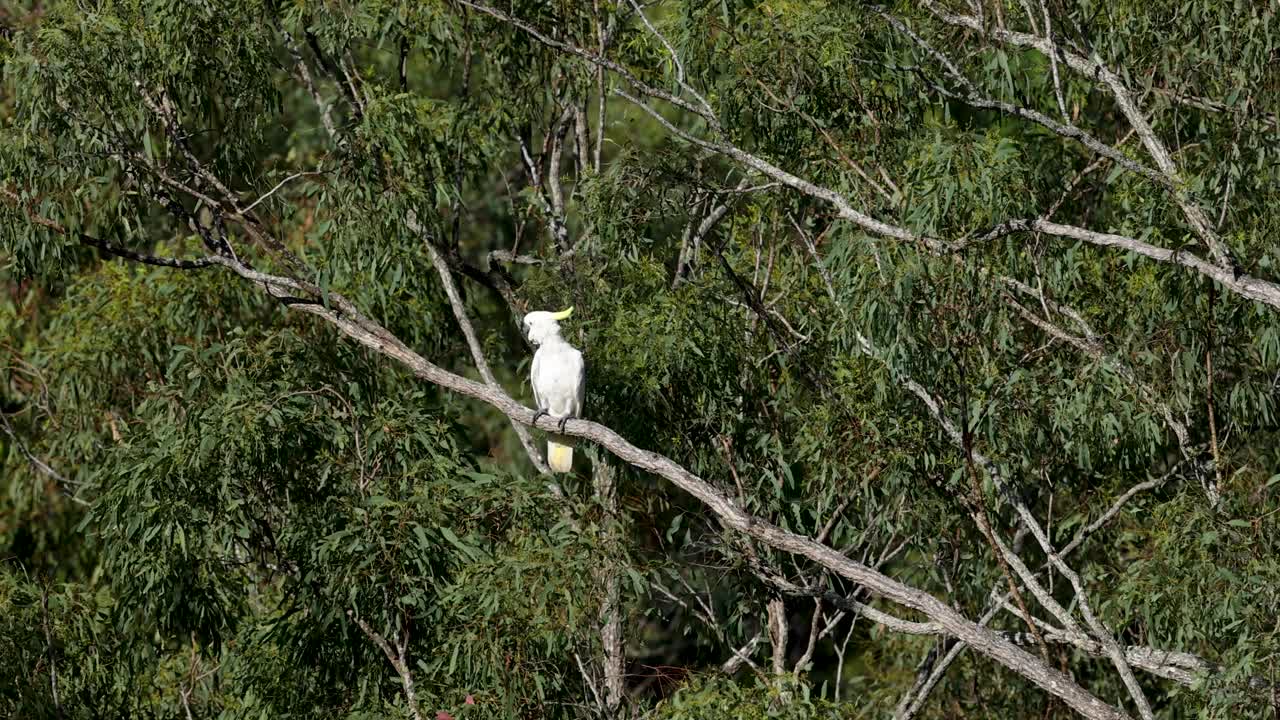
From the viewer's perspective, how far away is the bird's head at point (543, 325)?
279 inches

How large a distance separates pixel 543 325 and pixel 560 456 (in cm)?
56

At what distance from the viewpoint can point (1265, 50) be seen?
675 centimetres

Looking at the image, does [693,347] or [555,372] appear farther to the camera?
[555,372]

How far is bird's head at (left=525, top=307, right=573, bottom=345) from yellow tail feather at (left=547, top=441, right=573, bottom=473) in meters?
0.43

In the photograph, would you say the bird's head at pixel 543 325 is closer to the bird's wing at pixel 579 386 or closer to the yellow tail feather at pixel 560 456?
the bird's wing at pixel 579 386

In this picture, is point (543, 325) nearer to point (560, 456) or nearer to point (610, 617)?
point (560, 456)

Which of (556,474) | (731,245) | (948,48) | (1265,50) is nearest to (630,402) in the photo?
(556,474)

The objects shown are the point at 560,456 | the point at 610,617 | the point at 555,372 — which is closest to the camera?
the point at 610,617

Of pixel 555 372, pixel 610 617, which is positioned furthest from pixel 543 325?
pixel 610 617

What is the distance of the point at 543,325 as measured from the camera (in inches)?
280

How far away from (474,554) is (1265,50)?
3.55 meters

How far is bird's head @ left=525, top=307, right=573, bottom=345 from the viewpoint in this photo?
7086 mm

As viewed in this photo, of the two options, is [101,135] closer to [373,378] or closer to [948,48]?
[373,378]

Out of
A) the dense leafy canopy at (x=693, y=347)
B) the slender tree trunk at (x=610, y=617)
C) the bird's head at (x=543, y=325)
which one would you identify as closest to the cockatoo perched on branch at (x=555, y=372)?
the bird's head at (x=543, y=325)
